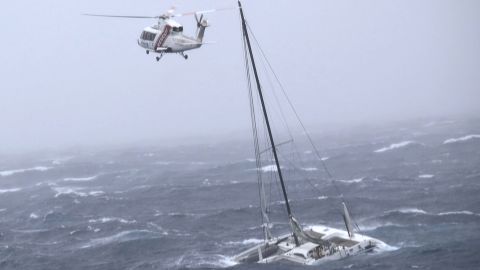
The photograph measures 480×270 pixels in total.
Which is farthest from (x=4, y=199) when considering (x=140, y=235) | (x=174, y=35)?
(x=174, y=35)

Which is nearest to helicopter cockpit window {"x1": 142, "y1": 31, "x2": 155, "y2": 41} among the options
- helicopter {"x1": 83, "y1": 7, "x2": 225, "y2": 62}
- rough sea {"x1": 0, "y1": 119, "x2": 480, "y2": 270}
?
helicopter {"x1": 83, "y1": 7, "x2": 225, "y2": 62}

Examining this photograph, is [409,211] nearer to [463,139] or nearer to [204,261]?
[204,261]

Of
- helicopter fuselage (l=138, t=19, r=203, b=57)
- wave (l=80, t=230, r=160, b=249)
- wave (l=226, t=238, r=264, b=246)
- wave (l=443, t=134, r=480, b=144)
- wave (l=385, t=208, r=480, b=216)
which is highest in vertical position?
helicopter fuselage (l=138, t=19, r=203, b=57)

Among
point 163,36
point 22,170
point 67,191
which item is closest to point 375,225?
point 163,36

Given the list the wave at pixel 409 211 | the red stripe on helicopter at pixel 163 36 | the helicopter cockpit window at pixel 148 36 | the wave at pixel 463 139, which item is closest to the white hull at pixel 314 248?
the wave at pixel 409 211

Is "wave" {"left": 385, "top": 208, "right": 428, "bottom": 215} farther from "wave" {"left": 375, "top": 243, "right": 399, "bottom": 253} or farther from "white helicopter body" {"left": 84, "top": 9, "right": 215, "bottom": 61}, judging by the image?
"white helicopter body" {"left": 84, "top": 9, "right": 215, "bottom": 61}

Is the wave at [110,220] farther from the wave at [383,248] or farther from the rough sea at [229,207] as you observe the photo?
the wave at [383,248]
